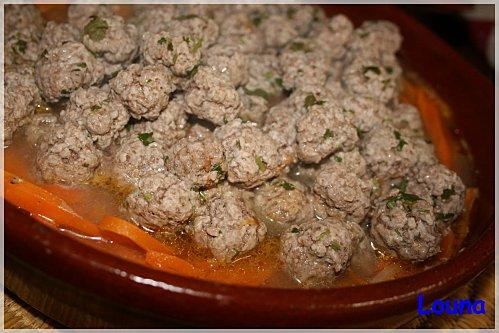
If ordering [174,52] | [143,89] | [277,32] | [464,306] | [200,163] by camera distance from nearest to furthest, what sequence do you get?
[200,163], [143,89], [174,52], [464,306], [277,32]

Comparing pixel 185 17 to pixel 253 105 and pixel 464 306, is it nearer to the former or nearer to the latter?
pixel 253 105

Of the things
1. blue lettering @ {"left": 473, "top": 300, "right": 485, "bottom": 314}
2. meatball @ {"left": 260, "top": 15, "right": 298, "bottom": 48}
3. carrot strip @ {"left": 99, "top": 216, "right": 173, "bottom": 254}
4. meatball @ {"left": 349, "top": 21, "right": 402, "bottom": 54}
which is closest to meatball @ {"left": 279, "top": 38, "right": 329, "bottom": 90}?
meatball @ {"left": 260, "top": 15, "right": 298, "bottom": 48}

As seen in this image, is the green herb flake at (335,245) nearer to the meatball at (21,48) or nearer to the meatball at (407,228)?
the meatball at (407,228)

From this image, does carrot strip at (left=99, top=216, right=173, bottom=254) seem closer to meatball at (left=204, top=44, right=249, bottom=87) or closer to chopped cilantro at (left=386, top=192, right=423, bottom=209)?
meatball at (left=204, top=44, right=249, bottom=87)

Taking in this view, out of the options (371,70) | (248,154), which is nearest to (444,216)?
(371,70)

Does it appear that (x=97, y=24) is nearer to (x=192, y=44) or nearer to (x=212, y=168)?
(x=192, y=44)
